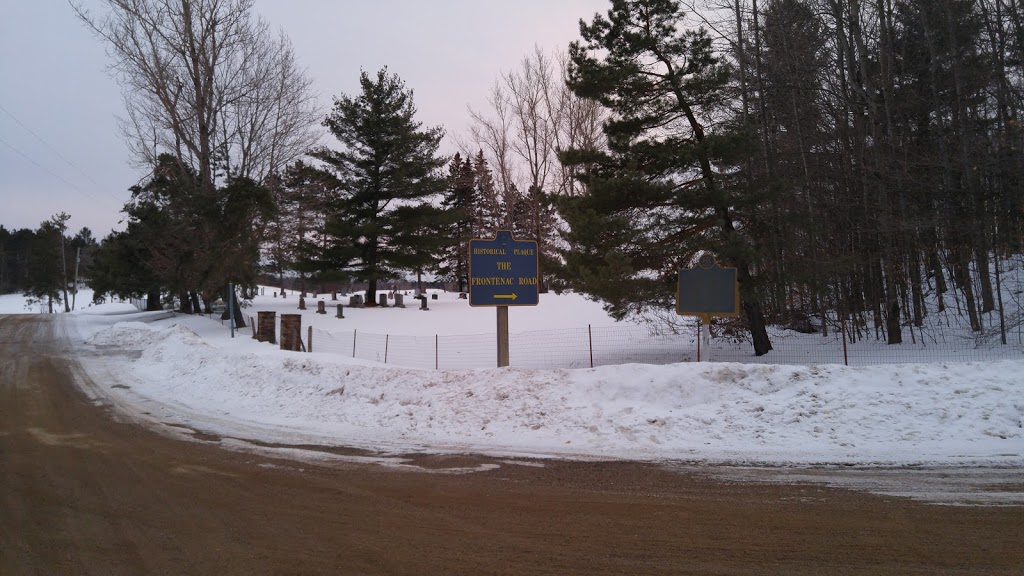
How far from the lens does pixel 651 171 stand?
16.2 metres

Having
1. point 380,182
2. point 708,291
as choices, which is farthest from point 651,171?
point 380,182

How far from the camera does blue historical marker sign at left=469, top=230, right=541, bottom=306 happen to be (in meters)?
11.8

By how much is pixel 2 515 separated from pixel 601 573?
17.1 ft

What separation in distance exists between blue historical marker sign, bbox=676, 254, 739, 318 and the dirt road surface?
5.80 meters

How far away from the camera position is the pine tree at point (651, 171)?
49.9ft

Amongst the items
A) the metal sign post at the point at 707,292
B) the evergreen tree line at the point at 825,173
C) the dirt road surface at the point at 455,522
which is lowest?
the dirt road surface at the point at 455,522

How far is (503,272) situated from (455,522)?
7.25m

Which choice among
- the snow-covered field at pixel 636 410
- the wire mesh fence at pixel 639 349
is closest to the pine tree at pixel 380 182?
the wire mesh fence at pixel 639 349

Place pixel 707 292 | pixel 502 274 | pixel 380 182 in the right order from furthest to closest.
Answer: pixel 380 182 < pixel 707 292 < pixel 502 274

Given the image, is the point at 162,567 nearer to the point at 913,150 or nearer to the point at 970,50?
the point at 913,150

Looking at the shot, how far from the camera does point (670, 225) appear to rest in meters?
15.9

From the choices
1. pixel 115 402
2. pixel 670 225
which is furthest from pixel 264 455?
pixel 670 225

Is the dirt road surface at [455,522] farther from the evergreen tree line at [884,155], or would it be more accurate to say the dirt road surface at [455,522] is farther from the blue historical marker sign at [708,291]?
the evergreen tree line at [884,155]

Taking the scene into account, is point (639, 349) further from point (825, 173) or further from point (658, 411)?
point (658, 411)
